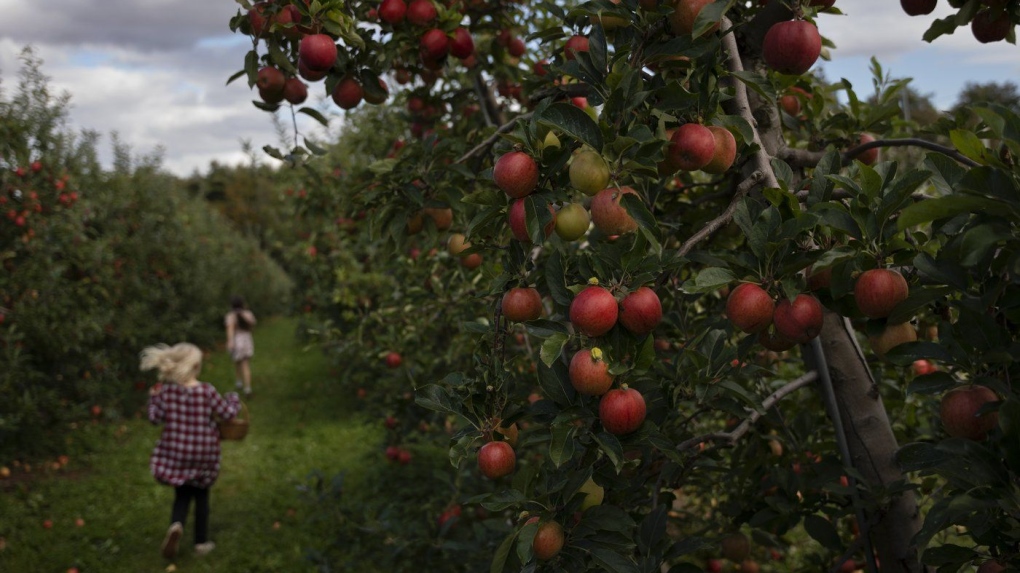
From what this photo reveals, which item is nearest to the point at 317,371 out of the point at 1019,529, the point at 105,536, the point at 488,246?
the point at 105,536

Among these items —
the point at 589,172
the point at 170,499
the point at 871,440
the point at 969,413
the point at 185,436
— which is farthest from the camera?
the point at 170,499

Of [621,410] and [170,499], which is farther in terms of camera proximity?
[170,499]

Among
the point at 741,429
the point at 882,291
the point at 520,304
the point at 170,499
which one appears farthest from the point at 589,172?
the point at 170,499

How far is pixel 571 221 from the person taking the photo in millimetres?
1517

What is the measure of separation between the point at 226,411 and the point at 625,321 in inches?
179

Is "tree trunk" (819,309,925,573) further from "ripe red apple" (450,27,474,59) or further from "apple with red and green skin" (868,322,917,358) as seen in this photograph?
"ripe red apple" (450,27,474,59)

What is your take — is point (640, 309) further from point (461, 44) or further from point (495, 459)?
point (461, 44)

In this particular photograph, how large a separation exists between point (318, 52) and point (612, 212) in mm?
1084

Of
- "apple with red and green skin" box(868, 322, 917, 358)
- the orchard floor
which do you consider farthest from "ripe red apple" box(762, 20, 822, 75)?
the orchard floor

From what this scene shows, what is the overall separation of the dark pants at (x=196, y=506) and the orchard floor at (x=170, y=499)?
19cm

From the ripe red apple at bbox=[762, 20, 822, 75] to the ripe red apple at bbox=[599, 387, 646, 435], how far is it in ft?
2.60

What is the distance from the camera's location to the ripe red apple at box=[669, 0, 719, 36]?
148 cm

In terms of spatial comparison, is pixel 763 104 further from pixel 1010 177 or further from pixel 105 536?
pixel 105 536

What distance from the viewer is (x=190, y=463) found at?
5.07 m
